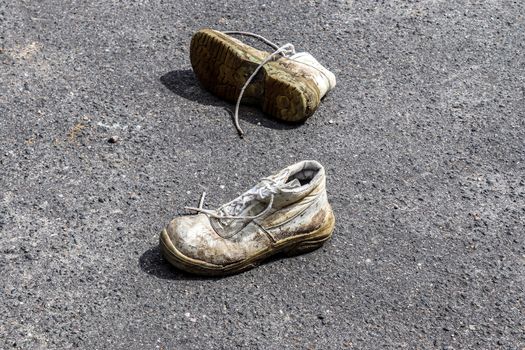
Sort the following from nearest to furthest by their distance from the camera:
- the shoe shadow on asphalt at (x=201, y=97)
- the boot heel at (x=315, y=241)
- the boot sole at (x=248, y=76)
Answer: the boot heel at (x=315, y=241)
the boot sole at (x=248, y=76)
the shoe shadow on asphalt at (x=201, y=97)

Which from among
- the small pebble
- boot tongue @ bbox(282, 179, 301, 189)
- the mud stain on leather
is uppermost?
boot tongue @ bbox(282, 179, 301, 189)

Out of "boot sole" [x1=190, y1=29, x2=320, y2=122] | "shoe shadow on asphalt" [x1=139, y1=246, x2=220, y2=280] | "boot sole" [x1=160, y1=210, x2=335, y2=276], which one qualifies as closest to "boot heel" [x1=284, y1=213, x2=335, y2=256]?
"boot sole" [x1=160, y1=210, x2=335, y2=276]

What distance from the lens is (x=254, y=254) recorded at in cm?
360

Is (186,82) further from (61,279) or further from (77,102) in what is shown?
Result: (61,279)

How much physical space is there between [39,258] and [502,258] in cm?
202

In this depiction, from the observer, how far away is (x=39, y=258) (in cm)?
366

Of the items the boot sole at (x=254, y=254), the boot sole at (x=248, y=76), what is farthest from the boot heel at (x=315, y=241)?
the boot sole at (x=248, y=76)

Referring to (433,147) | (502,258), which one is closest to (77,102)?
(433,147)

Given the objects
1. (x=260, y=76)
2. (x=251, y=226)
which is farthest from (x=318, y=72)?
(x=251, y=226)

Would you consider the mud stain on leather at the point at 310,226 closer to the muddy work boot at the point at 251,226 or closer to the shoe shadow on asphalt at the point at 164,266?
the muddy work boot at the point at 251,226

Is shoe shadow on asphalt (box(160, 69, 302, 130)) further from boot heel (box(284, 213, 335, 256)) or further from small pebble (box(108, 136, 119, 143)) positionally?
boot heel (box(284, 213, 335, 256))

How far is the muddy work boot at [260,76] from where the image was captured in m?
4.48

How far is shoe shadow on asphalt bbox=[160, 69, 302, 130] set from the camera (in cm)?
460

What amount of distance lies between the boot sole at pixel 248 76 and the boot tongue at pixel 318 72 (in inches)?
3.0
